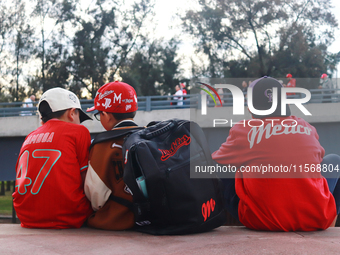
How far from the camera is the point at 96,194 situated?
286 cm

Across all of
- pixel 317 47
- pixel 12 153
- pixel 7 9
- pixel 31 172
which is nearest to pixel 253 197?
pixel 31 172

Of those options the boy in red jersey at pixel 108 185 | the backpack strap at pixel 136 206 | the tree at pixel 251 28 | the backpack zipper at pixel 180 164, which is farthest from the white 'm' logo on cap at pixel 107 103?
the tree at pixel 251 28

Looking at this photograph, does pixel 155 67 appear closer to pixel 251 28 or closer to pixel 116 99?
pixel 251 28

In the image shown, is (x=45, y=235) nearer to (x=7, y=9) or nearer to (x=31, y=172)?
(x=31, y=172)

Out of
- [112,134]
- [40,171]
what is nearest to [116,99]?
[112,134]

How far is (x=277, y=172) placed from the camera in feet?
9.40

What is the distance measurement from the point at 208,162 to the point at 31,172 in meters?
1.46

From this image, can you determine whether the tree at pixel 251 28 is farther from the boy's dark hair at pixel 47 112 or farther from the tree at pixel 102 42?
the boy's dark hair at pixel 47 112

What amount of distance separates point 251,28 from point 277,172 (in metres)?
27.7

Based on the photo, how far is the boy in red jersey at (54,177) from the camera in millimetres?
2926

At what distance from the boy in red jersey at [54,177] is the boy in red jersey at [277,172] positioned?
3.87ft

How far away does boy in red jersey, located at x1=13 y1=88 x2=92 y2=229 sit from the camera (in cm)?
293

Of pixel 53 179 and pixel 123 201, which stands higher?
pixel 53 179

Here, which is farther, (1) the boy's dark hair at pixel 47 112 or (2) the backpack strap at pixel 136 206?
(1) the boy's dark hair at pixel 47 112
